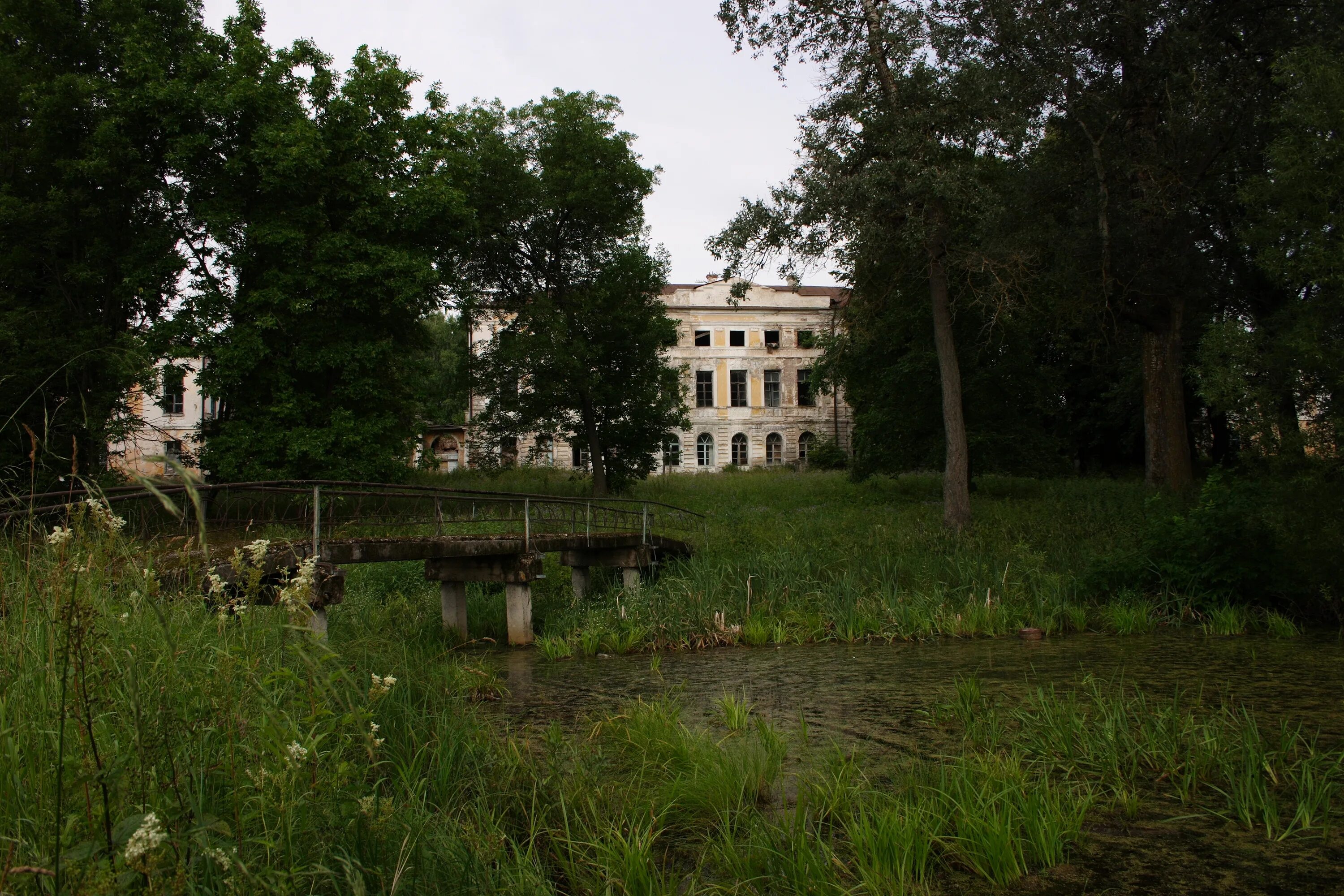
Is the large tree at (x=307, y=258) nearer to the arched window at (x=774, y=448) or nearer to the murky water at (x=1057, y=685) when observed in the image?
the murky water at (x=1057, y=685)

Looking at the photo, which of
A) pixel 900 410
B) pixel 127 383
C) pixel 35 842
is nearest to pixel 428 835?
pixel 35 842

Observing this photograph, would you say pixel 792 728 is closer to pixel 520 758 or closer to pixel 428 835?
pixel 520 758

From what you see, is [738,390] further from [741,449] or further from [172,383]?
[172,383]

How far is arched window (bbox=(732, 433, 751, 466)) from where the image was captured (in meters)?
49.2

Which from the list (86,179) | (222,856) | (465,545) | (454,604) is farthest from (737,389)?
(222,856)

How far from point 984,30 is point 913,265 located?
4061mm

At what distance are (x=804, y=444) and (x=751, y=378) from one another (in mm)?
4423

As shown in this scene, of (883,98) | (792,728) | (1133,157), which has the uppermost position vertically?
(883,98)

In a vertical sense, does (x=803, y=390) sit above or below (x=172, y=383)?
above

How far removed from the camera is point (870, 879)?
3924 millimetres

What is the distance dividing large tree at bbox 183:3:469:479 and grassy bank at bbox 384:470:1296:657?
3.31 meters

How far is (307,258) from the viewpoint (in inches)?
752

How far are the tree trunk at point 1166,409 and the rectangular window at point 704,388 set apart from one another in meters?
31.2

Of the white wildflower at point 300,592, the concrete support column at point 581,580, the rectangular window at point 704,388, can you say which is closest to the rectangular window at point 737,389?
the rectangular window at point 704,388
